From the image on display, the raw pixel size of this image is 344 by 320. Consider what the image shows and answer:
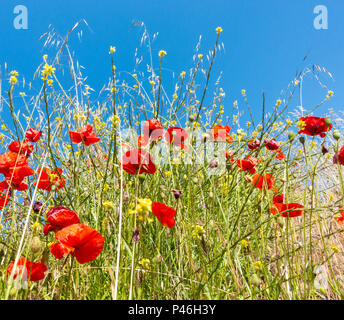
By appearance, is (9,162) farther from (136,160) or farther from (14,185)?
(136,160)

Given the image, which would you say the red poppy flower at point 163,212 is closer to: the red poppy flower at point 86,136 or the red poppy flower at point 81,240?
the red poppy flower at point 81,240

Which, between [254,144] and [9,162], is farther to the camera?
[254,144]

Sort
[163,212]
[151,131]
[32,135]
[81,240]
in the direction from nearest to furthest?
[81,240], [163,212], [151,131], [32,135]

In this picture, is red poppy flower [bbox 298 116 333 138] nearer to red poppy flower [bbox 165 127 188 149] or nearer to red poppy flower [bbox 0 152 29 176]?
red poppy flower [bbox 165 127 188 149]

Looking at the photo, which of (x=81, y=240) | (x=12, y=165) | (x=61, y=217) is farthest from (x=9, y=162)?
(x=81, y=240)

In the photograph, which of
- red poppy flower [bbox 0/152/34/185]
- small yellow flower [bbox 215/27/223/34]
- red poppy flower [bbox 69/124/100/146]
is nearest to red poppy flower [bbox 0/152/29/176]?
red poppy flower [bbox 0/152/34/185]

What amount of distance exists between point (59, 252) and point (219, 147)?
1.06 metres

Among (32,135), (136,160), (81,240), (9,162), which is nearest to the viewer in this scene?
(81,240)

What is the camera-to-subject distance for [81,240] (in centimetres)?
65

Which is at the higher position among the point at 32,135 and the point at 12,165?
Answer: the point at 32,135

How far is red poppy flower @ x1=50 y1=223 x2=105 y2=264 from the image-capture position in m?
0.63

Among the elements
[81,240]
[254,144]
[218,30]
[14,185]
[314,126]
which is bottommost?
[81,240]
